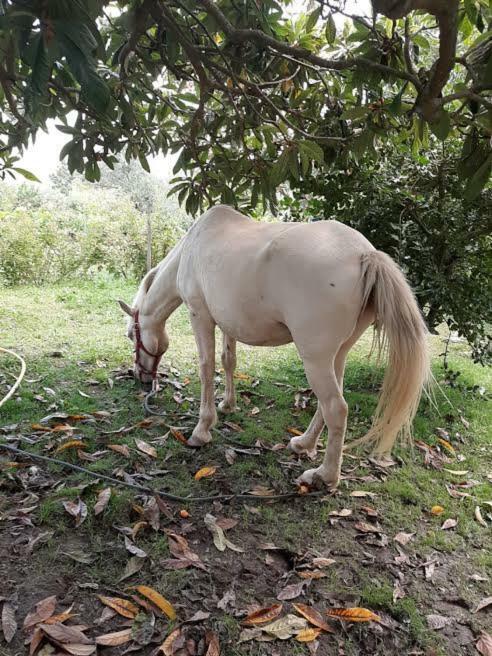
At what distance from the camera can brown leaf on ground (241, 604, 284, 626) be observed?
1823 mm

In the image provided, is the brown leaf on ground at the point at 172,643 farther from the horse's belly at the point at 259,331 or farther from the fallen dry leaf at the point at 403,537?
the horse's belly at the point at 259,331

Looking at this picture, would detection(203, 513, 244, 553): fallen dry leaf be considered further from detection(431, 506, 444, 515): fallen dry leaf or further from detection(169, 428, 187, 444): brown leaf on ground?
detection(431, 506, 444, 515): fallen dry leaf

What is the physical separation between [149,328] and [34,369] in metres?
1.46

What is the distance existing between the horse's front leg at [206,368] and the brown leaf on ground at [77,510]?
999mm

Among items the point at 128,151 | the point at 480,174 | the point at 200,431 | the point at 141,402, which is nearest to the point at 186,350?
the point at 141,402

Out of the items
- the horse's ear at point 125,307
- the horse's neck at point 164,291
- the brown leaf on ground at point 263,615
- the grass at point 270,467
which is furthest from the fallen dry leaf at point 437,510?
the horse's ear at point 125,307

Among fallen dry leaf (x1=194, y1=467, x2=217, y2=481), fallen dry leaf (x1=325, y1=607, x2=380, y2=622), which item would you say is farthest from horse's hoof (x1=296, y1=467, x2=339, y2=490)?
fallen dry leaf (x1=325, y1=607, x2=380, y2=622)

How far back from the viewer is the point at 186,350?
5512 mm

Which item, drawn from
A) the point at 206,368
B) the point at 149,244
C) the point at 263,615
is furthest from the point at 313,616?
the point at 149,244

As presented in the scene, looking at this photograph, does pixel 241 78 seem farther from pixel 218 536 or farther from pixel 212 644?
pixel 212 644

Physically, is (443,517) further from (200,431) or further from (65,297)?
(65,297)

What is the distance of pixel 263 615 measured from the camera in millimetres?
1859

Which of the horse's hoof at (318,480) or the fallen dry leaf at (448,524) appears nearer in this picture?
the fallen dry leaf at (448,524)

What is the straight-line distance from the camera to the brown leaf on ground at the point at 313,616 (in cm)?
184
